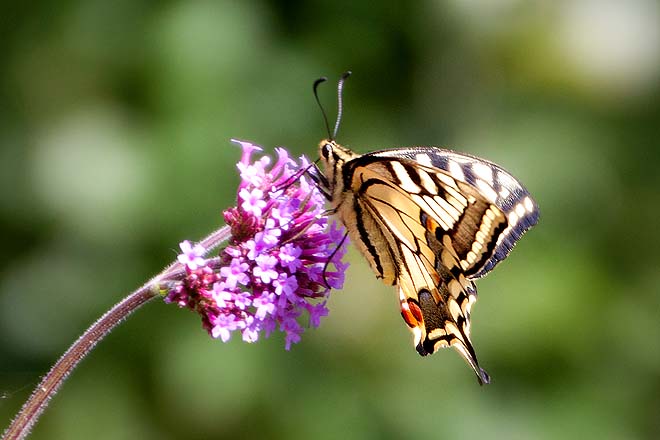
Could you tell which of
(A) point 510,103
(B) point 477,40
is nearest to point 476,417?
(A) point 510,103

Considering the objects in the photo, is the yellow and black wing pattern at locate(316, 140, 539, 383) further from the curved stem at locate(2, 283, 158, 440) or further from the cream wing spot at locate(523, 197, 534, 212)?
the curved stem at locate(2, 283, 158, 440)

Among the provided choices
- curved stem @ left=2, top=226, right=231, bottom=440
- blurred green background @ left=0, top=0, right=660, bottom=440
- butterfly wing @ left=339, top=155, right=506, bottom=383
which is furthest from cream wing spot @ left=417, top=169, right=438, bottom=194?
blurred green background @ left=0, top=0, right=660, bottom=440

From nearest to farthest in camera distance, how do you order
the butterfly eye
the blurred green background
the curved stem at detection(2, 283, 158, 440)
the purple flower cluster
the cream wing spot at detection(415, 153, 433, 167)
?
the curved stem at detection(2, 283, 158, 440) < the purple flower cluster < the cream wing spot at detection(415, 153, 433, 167) < the butterfly eye < the blurred green background

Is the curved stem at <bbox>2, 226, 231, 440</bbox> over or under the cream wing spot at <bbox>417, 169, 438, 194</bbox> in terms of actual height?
under

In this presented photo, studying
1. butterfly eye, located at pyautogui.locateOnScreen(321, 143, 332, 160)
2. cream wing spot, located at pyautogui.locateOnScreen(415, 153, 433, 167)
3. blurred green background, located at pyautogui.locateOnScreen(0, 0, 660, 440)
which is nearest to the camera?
cream wing spot, located at pyautogui.locateOnScreen(415, 153, 433, 167)

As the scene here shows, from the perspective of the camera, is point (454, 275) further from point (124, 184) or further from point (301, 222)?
point (124, 184)

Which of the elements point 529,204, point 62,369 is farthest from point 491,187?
point 62,369

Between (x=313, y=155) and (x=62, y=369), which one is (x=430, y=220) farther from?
(x=313, y=155)

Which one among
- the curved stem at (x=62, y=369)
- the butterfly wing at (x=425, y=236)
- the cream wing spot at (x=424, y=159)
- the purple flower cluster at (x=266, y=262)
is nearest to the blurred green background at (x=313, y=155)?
the butterfly wing at (x=425, y=236)
